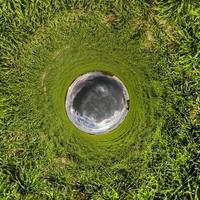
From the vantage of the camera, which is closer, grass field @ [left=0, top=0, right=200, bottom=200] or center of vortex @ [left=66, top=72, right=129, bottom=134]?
center of vortex @ [left=66, top=72, right=129, bottom=134]

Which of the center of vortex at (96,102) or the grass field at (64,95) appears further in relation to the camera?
the grass field at (64,95)

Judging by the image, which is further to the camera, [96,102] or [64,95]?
[64,95]

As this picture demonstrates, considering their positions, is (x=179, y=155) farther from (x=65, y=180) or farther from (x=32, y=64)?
(x=32, y=64)

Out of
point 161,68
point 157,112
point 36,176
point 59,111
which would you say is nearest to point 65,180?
point 36,176
